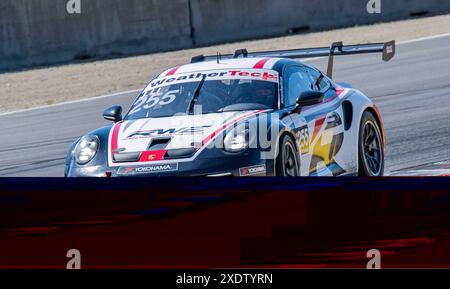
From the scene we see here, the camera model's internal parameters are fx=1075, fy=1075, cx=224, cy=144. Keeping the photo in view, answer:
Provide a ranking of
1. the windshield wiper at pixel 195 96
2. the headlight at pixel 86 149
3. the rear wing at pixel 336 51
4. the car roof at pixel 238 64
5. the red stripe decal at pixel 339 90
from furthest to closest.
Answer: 1. the red stripe decal at pixel 339 90
2. the rear wing at pixel 336 51
3. the car roof at pixel 238 64
4. the windshield wiper at pixel 195 96
5. the headlight at pixel 86 149

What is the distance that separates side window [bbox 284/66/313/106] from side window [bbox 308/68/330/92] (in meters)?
0.06

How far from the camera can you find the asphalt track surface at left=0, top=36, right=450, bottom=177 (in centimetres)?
1076

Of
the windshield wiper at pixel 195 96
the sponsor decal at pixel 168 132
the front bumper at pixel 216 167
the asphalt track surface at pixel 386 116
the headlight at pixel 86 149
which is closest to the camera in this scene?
the front bumper at pixel 216 167

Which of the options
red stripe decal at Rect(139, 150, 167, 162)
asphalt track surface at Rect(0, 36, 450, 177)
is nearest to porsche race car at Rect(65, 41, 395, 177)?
red stripe decal at Rect(139, 150, 167, 162)

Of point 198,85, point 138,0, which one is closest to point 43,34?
point 138,0

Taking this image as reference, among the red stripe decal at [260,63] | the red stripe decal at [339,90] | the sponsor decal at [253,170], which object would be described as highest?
the red stripe decal at [260,63]

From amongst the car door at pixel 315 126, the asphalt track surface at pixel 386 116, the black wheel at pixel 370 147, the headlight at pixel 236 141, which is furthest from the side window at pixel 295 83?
the asphalt track surface at pixel 386 116

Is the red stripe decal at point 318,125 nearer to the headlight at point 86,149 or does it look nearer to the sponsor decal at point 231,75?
the sponsor decal at point 231,75

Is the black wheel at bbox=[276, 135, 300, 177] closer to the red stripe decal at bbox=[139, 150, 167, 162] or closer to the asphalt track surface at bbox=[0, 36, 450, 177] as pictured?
the red stripe decal at bbox=[139, 150, 167, 162]

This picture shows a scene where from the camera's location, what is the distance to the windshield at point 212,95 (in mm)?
8484

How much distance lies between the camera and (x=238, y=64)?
894cm

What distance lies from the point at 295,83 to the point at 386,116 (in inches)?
159

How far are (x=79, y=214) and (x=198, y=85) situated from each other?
4360 millimetres

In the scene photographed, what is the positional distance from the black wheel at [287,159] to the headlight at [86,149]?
141 cm
